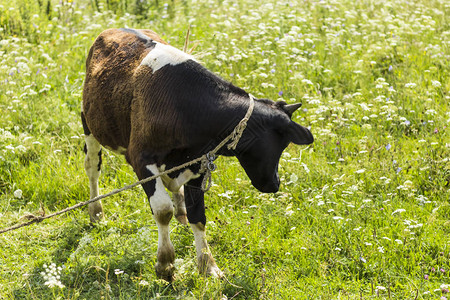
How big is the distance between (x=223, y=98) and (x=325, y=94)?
3573mm

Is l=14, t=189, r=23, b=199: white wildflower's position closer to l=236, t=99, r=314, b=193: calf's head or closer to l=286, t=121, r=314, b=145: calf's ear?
l=236, t=99, r=314, b=193: calf's head

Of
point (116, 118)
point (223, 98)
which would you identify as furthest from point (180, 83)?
point (116, 118)

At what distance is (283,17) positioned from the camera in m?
9.45

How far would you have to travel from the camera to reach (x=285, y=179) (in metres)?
6.41

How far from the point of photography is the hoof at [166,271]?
4988 mm

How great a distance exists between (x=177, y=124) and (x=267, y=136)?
66cm

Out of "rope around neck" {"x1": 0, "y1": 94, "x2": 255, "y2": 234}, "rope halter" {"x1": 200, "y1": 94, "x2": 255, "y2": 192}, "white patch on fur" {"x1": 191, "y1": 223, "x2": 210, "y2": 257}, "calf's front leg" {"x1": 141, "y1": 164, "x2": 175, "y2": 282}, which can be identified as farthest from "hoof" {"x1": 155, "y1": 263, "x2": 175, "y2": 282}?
"rope halter" {"x1": 200, "y1": 94, "x2": 255, "y2": 192}

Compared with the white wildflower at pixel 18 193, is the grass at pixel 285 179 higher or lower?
higher

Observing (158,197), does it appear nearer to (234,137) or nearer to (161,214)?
(161,214)

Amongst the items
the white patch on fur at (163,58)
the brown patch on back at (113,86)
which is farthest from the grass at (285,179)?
the white patch on fur at (163,58)

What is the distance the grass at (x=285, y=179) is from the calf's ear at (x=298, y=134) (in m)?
1.01

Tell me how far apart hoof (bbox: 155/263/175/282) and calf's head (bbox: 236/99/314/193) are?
1.00 m

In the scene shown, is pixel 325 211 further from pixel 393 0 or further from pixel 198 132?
pixel 393 0

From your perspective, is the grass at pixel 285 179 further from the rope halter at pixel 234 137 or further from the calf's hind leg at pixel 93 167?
the rope halter at pixel 234 137
